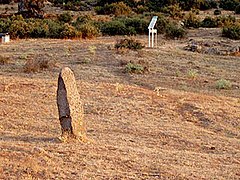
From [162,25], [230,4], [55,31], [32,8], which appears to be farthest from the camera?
[230,4]

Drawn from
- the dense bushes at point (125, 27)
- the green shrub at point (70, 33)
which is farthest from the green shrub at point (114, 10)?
the green shrub at point (70, 33)

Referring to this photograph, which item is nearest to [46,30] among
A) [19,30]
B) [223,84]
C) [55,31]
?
[55,31]

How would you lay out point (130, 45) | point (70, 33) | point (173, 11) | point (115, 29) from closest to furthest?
point (130, 45)
point (70, 33)
point (115, 29)
point (173, 11)

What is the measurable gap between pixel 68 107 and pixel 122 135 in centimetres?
151

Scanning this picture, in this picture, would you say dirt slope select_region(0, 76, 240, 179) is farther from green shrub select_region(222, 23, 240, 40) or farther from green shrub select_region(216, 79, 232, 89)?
green shrub select_region(222, 23, 240, 40)

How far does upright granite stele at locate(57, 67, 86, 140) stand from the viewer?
9.87 meters

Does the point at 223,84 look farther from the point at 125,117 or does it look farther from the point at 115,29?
the point at 115,29

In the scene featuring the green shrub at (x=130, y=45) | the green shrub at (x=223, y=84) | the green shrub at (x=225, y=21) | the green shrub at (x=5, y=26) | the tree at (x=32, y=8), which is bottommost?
the green shrub at (x=223, y=84)

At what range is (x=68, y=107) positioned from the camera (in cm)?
985

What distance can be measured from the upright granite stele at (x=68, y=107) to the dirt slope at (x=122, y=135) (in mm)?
307

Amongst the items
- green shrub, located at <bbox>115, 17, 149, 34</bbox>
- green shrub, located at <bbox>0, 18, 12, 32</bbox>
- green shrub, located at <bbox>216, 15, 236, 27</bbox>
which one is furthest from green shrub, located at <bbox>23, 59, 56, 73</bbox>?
green shrub, located at <bbox>216, 15, 236, 27</bbox>

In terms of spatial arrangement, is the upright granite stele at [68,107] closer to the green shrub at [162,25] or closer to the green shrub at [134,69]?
the green shrub at [134,69]

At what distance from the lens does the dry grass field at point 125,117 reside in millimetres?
8617

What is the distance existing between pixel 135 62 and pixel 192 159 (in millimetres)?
10702
